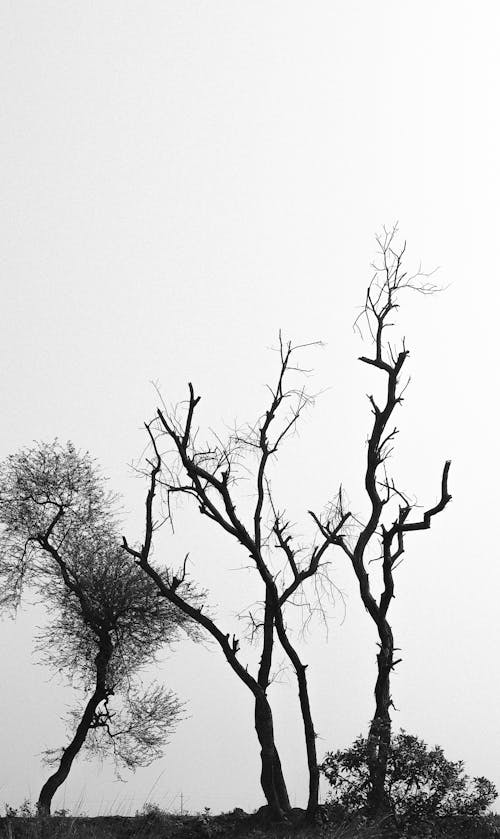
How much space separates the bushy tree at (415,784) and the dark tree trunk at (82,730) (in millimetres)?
9014

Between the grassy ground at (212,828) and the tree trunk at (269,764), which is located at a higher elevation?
the tree trunk at (269,764)

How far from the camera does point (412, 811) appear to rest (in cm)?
1688

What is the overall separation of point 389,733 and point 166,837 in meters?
→ 5.64

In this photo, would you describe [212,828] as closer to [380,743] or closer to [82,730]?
[380,743]

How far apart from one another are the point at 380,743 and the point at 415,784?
100cm

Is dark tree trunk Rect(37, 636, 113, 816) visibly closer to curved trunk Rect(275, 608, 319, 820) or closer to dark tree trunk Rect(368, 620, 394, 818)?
curved trunk Rect(275, 608, 319, 820)

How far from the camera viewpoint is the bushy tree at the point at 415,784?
1686 cm

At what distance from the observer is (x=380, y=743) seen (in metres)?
17.4

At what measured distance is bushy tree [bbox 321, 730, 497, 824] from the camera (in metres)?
16.9

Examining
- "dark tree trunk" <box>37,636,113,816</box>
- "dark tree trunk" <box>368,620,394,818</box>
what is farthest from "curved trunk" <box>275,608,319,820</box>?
"dark tree trunk" <box>37,636,113,816</box>

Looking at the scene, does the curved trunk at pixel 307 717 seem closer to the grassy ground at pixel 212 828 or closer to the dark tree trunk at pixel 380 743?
the grassy ground at pixel 212 828

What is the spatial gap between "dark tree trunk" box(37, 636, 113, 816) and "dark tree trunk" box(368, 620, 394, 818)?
8.50m

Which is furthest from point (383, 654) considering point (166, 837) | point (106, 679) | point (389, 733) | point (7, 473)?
point (7, 473)

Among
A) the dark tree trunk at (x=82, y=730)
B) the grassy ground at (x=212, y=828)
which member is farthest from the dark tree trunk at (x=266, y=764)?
the dark tree trunk at (x=82, y=730)
